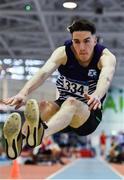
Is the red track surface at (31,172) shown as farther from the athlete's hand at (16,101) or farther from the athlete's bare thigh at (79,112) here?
the athlete's hand at (16,101)

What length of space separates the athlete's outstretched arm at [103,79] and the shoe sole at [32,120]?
0.63m

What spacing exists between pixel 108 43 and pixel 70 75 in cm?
1784

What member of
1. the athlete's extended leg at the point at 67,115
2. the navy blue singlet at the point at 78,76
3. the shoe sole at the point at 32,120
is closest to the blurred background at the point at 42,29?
the navy blue singlet at the point at 78,76

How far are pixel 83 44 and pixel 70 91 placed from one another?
0.58 metres

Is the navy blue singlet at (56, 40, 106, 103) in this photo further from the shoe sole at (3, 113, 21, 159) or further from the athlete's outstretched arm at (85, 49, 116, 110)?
the shoe sole at (3, 113, 21, 159)

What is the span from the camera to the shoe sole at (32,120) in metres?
4.59

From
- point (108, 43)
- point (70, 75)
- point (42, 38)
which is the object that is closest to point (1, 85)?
point (70, 75)

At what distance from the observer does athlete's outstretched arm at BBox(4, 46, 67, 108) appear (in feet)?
14.9

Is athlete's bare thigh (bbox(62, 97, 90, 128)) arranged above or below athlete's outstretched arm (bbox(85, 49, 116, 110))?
below

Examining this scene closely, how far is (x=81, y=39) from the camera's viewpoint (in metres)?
4.94

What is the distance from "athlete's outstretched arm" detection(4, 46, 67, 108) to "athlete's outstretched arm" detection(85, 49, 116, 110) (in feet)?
1.44

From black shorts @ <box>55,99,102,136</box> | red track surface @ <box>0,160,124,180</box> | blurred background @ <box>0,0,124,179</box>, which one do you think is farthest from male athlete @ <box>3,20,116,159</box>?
red track surface @ <box>0,160,124,180</box>

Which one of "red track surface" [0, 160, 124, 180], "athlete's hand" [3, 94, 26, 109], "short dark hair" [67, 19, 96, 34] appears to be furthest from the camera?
"red track surface" [0, 160, 124, 180]

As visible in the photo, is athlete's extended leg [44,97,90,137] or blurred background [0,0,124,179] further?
blurred background [0,0,124,179]
